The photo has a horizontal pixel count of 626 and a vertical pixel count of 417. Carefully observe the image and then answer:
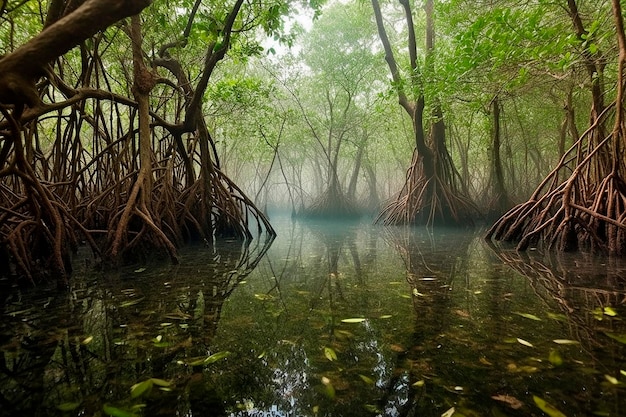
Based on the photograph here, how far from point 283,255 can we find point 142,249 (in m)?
2.00

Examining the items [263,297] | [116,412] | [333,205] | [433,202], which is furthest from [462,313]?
[333,205]

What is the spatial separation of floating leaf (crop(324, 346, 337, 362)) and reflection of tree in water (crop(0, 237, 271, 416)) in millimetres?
552

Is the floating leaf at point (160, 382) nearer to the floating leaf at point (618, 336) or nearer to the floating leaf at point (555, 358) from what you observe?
the floating leaf at point (555, 358)

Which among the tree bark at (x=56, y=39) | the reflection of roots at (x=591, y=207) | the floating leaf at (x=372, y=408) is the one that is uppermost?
the tree bark at (x=56, y=39)

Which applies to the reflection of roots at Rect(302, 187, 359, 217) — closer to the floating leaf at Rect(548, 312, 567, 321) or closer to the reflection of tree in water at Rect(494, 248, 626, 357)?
the reflection of tree in water at Rect(494, 248, 626, 357)

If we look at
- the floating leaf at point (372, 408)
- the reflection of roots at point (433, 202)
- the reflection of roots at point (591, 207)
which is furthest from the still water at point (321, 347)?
the reflection of roots at point (433, 202)

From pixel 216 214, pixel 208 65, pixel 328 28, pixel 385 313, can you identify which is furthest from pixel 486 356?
pixel 328 28

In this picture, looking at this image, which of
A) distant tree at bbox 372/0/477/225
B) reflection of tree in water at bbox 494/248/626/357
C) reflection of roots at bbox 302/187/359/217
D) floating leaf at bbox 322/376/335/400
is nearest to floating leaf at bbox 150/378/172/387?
floating leaf at bbox 322/376/335/400

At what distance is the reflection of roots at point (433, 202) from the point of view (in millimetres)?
9859

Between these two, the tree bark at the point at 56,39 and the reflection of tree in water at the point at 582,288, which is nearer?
the tree bark at the point at 56,39

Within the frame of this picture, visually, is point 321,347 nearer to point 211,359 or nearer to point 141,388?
point 211,359

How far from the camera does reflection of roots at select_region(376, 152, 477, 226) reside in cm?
986

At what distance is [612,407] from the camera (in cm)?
118

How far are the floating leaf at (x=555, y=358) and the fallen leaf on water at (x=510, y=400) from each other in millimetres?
393
